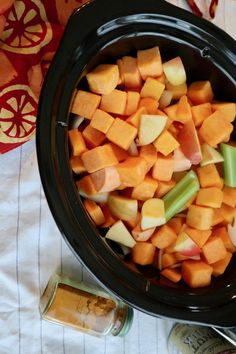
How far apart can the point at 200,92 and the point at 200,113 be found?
42 millimetres

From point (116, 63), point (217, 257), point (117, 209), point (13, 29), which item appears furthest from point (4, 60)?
point (217, 257)

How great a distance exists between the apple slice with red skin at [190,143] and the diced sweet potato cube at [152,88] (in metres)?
0.06

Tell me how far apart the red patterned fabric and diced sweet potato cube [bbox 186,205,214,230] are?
27 centimetres

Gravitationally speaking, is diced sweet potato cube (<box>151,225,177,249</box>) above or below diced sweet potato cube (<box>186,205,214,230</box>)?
below

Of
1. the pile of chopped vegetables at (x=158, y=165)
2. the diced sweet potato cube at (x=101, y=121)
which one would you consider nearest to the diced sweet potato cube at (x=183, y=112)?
the pile of chopped vegetables at (x=158, y=165)

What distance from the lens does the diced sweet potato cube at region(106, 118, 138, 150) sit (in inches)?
28.2

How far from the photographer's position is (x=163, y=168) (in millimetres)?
744

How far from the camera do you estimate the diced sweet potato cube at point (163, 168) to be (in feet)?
2.43

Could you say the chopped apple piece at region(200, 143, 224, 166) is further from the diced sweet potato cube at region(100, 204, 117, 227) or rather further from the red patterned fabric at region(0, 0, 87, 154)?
the red patterned fabric at region(0, 0, 87, 154)

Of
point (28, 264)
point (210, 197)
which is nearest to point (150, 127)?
point (210, 197)

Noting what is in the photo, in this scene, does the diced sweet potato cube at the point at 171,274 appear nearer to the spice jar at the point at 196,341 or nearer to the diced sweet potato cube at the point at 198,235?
the diced sweet potato cube at the point at 198,235

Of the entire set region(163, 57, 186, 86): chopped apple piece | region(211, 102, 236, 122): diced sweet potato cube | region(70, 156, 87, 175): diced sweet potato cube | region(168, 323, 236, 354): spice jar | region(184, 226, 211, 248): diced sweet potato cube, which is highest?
region(163, 57, 186, 86): chopped apple piece

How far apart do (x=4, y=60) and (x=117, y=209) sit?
10.5 inches

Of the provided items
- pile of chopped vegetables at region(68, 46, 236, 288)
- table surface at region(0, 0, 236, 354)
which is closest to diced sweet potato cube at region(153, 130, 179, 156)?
pile of chopped vegetables at region(68, 46, 236, 288)
